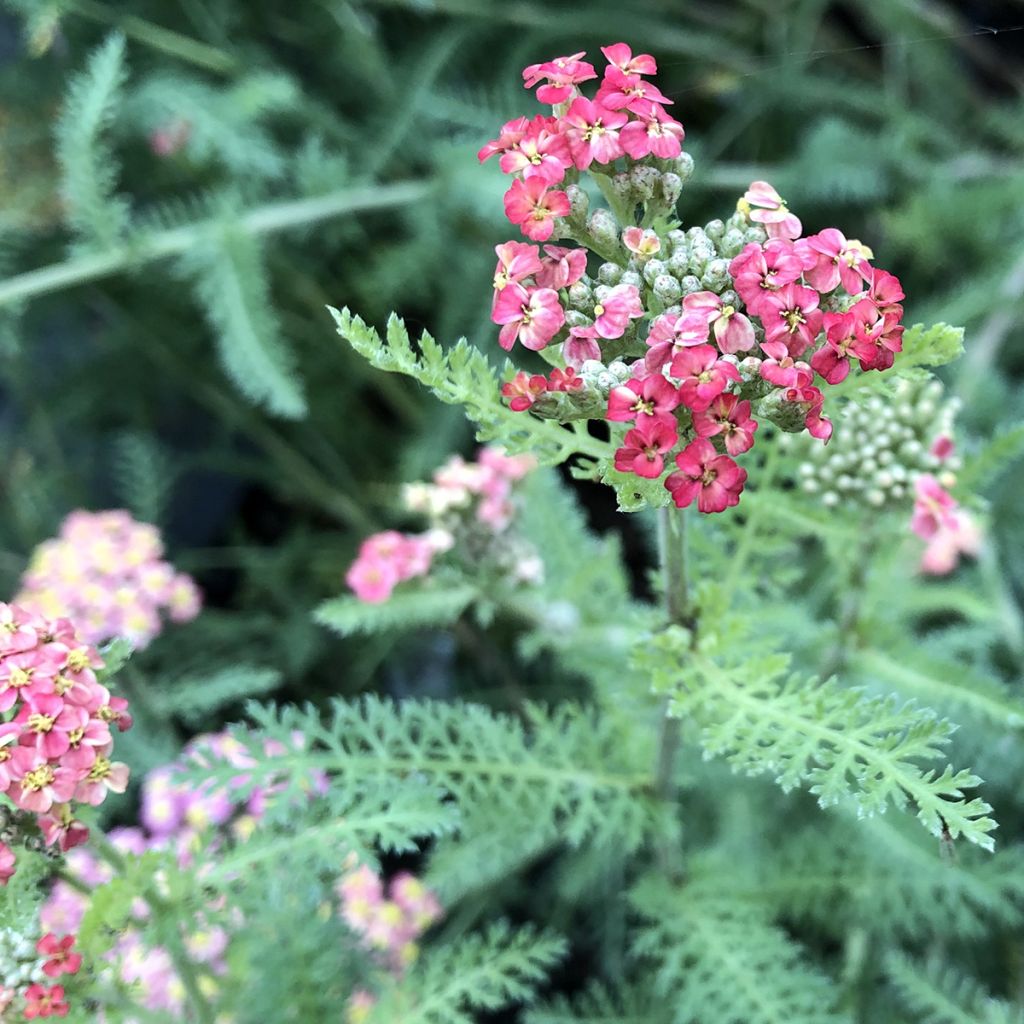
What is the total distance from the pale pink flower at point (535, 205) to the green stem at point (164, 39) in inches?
61.3

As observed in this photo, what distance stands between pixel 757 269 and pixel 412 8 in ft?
6.63

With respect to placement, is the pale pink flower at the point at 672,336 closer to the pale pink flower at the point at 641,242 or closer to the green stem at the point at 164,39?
the pale pink flower at the point at 641,242

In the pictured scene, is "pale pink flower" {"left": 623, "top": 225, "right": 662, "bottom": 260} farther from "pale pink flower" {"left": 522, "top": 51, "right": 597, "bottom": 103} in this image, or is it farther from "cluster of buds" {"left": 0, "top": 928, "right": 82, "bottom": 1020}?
"cluster of buds" {"left": 0, "top": 928, "right": 82, "bottom": 1020}

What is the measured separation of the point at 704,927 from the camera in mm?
1444

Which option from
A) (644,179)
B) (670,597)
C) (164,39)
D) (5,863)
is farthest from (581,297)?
(164,39)

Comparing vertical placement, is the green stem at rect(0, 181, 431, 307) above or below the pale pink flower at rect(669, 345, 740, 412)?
above

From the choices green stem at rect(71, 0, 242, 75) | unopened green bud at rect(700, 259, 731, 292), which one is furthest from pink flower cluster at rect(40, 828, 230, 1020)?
green stem at rect(71, 0, 242, 75)

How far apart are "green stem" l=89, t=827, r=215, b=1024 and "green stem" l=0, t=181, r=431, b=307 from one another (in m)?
1.21

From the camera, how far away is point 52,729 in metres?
1.02

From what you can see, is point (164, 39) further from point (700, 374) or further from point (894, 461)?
point (700, 374)

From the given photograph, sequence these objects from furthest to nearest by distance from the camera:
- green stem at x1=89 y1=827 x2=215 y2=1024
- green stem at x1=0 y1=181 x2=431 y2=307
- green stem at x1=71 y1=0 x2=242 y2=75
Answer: green stem at x1=71 y1=0 x2=242 y2=75 < green stem at x1=0 y1=181 x2=431 y2=307 < green stem at x1=89 y1=827 x2=215 y2=1024

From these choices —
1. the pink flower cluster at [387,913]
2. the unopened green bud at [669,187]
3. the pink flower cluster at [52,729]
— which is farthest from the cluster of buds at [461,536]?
the unopened green bud at [669,187]

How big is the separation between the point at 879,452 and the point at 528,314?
0.73 m

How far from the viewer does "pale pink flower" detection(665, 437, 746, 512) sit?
0.86m
